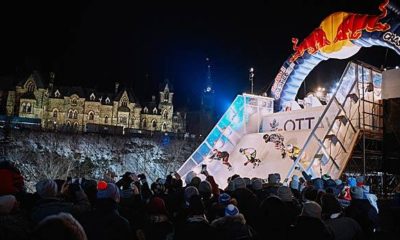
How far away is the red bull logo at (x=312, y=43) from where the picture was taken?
1766cm

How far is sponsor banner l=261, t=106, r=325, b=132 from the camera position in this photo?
56.4 feet

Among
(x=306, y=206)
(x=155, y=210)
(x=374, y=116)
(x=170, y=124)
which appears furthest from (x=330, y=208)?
(x=170, y=124)

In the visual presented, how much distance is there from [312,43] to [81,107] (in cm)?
4878

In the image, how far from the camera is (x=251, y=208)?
534 centimetres

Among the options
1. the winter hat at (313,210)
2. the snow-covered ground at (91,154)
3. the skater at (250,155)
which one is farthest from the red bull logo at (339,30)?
the snow-covered ground at (91,154)

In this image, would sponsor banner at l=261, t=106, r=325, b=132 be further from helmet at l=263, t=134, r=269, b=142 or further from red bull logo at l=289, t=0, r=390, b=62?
red bull logo at l=289, t=0, r=390, b=62

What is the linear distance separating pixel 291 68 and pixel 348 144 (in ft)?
20.7

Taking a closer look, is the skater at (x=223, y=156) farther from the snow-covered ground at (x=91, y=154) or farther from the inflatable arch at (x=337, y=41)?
the snow-covered ground at (x=91, y=154)

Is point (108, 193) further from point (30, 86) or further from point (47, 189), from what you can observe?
point (30, 86)

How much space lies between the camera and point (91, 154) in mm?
34219

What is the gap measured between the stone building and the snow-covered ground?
18017 millimetres

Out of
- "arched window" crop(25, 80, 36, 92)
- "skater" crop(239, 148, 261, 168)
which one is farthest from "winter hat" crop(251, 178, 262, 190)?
"arched window" crop(25, 80, 36, 92)

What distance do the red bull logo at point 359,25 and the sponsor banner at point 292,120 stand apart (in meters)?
3.38

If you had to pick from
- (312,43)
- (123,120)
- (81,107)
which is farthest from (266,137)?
(81,107)
